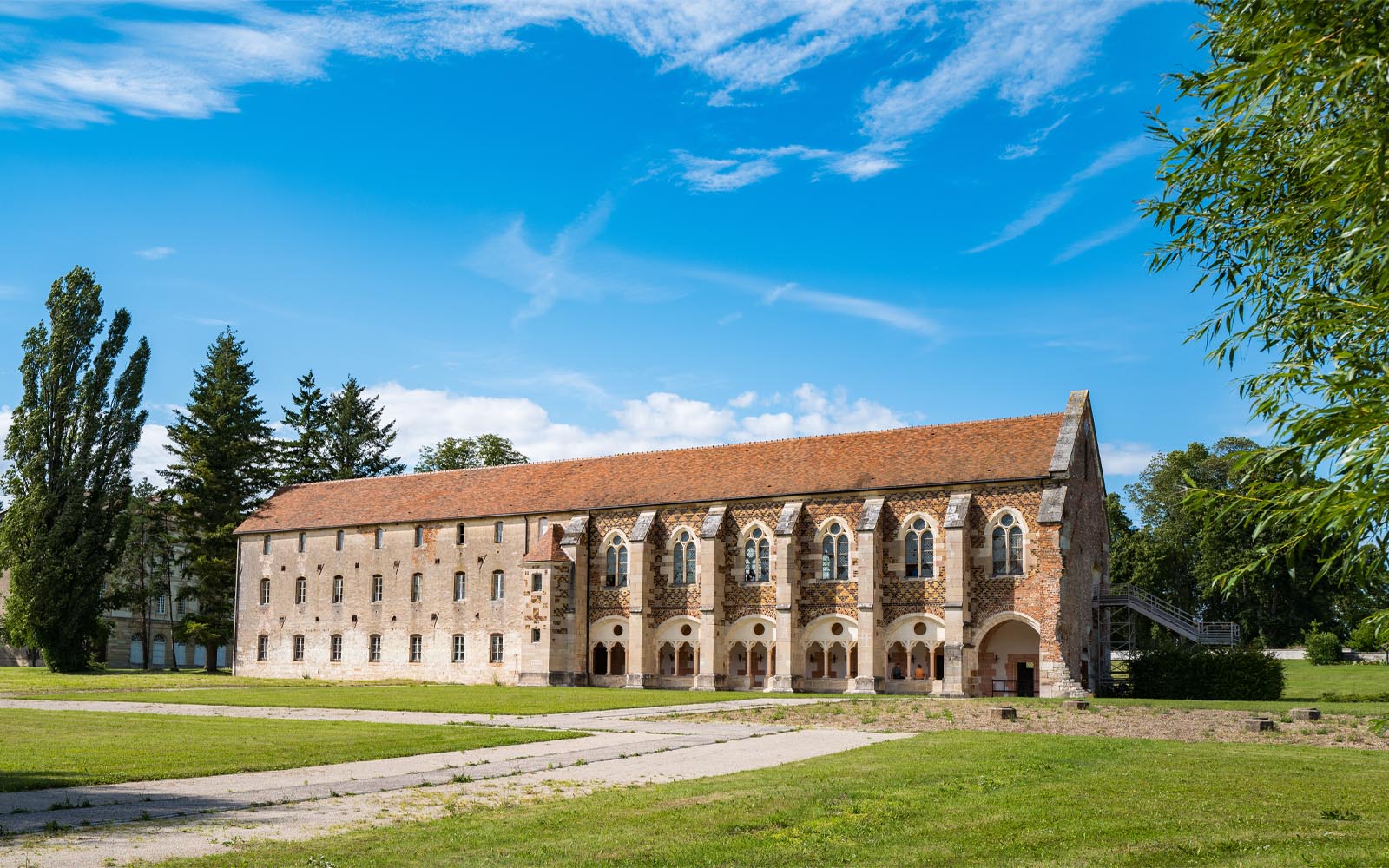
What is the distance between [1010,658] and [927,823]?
96.9ft

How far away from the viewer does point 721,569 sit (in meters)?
42.3

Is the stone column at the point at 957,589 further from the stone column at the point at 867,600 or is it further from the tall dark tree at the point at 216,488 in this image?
the tall dark tree at the point at 216,488

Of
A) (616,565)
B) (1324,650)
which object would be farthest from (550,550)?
(1324,650)

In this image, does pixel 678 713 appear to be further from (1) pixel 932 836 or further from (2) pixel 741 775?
(1) pixel 932 836

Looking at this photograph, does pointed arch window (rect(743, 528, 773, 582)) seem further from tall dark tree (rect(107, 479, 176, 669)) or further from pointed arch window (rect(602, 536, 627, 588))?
tall dark tree (rect(107, 479, 176, 669))

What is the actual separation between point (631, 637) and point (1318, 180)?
Answer: 1420 inches

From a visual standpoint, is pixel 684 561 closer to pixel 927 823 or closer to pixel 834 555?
pixel 834 555

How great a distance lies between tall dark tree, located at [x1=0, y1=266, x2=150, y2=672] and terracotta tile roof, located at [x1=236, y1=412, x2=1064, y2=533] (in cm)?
656

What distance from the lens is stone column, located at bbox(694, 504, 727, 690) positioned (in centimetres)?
4153

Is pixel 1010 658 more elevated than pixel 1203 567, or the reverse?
pixel 1203 567

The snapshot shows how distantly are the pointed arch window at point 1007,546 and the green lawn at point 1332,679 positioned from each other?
8802 millimetres

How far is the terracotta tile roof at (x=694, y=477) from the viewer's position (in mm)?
39312

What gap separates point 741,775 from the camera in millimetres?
13500

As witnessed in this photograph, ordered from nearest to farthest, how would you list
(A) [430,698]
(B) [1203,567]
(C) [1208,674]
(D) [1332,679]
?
(A) [430,698], (C) [1208,674], (D) [1332,679], (B) [1203,567]
